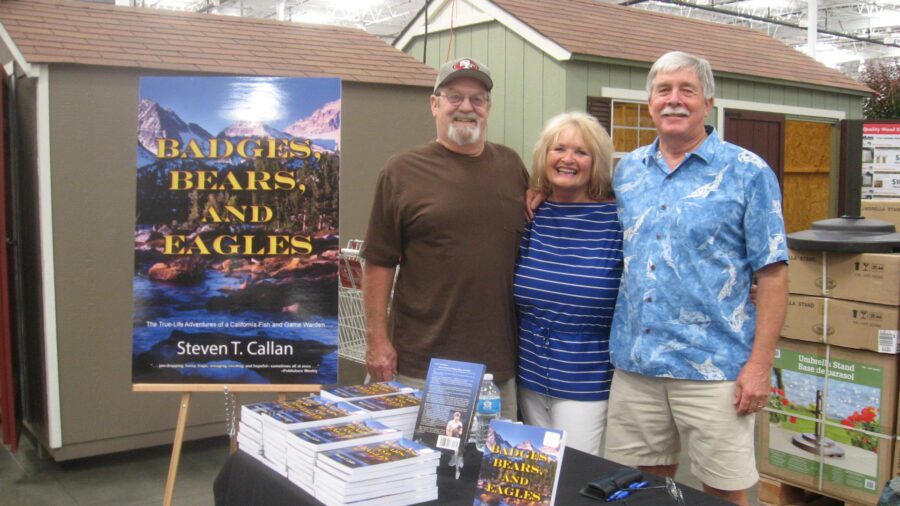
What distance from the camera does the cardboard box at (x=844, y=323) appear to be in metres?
3.19

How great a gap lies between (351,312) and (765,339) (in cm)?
270

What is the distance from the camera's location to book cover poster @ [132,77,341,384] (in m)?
3.02

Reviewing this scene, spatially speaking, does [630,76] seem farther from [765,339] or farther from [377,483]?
[377,483]

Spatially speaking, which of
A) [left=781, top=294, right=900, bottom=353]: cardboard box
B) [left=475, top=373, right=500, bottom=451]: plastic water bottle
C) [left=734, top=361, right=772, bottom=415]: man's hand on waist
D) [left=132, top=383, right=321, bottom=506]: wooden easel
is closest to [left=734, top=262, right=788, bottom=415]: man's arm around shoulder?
[left=734, top=361, right=772, bottom=415]: man's hand on waist

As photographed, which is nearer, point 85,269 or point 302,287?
point 302,287

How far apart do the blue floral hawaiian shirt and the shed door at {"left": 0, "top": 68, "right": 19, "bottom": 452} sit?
134 inches

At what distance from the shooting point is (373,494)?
1.68m

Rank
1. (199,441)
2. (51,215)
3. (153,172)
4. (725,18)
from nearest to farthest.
Result: (153,172)
(51,215)
(199,441)
(725,18)

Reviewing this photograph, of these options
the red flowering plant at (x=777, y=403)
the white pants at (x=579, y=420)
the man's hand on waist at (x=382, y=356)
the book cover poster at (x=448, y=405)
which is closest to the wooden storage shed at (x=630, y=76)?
the red flowering plant at (x=777, y=403)

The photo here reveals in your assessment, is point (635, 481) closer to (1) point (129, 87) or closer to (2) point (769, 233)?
(2) point (769, 233)

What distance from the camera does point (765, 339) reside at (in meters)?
2.17

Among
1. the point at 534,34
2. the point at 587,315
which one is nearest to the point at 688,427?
the point at 587,315

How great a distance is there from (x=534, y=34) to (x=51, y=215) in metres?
3.51

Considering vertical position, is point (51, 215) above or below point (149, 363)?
above
